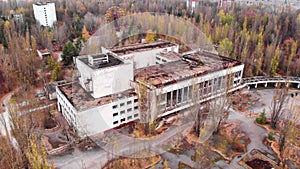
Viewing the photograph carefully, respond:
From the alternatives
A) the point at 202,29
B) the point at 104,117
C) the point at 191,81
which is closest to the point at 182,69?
the point at 191,81

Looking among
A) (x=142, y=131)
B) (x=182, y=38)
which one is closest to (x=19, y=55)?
(x=142, y=131)

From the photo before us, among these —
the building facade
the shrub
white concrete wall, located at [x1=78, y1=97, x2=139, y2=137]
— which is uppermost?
the building facade

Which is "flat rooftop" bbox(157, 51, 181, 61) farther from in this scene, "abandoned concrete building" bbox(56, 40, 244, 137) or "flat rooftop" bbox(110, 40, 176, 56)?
"abandoned concrete building" bbox(56, 40, 244, 137)

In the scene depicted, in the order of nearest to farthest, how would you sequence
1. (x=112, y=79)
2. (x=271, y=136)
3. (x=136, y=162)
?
1. (x=136, y=162)
2. (x=271, y=136)
3. (x=112, y=79)

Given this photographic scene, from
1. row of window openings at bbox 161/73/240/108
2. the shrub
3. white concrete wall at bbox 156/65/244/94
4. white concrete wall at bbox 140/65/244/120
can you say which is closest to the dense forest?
white concrete wall at bbox 156/65/244/94

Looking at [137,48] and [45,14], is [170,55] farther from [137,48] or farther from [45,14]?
[45,14]

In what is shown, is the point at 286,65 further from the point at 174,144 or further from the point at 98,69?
the point at 98,69
